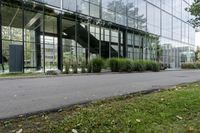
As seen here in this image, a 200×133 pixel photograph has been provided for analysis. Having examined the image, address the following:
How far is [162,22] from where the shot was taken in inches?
1834

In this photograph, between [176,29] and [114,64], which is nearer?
[114,64]

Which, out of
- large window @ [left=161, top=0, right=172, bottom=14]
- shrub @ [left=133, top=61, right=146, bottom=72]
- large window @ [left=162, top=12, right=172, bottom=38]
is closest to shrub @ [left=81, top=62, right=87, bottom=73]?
shrub @ [left=133, top=61, right=146, bottom=72]

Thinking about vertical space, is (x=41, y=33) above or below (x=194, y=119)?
above

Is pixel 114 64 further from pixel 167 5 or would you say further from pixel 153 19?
pixel 167 5

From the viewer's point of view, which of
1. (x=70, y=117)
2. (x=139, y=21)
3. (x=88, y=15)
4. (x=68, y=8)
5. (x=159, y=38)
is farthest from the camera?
(x=159, y=38)

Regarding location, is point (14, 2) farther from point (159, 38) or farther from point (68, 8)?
point (159, 38)

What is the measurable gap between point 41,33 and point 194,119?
71.5 feet

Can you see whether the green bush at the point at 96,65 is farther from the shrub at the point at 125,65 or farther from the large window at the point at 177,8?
the large window at the point at 177,8

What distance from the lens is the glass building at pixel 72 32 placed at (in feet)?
78.0

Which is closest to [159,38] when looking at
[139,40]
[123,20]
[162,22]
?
[162,22]

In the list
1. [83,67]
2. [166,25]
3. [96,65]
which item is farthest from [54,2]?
[166,25]

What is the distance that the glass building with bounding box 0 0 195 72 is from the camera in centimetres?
2378

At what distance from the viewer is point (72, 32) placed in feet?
93.7

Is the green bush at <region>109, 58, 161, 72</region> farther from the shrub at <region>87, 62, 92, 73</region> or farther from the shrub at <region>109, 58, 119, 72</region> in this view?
the shrub at <region>87, 62, 92, 73</region>
